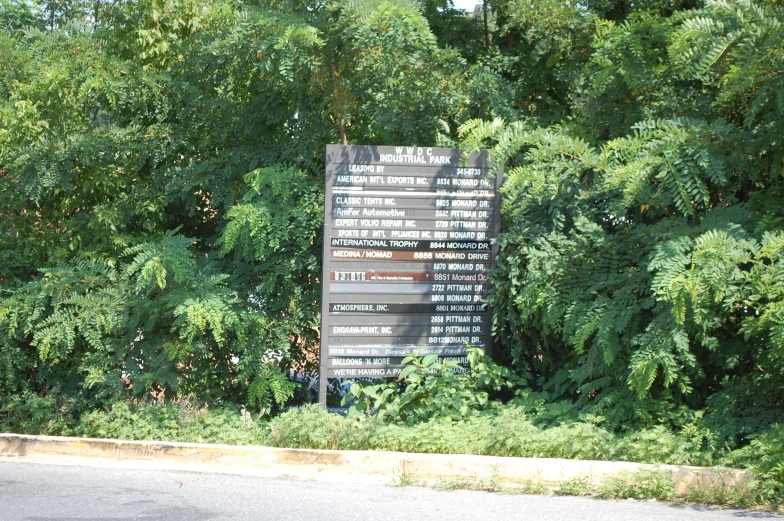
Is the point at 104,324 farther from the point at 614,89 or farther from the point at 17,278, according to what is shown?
the point at 614,89

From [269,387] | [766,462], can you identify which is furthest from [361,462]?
[766,462]

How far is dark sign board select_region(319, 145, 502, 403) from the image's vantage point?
25.5 ft

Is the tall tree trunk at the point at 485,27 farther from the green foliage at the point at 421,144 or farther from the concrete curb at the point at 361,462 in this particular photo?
the concrete curb at the point at 361,462

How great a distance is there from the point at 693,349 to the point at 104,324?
211 inches

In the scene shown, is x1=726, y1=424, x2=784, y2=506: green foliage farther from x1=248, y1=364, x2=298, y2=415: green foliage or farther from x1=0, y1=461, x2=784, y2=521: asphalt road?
x1=248, y1=364, x2=298, y2=415: green foliage

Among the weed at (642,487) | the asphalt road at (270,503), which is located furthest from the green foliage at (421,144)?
the asphalt road at (270,503)

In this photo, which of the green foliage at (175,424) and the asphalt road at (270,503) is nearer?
the asphalt road at (270,503)

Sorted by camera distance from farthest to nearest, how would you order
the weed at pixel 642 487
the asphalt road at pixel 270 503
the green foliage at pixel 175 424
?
the green foliage at pixel 175 424
the weed at pixel 642 487
the asphalt road at pixel 270 503

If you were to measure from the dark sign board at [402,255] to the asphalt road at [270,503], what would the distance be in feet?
5.19

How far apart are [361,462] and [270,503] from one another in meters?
1.02

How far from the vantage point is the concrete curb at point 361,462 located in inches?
245

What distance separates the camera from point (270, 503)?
599 centimetres

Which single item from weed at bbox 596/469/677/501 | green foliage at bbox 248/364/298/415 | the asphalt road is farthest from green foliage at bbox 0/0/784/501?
the asphalt road

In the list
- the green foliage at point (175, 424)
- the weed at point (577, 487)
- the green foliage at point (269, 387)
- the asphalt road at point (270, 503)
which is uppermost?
the green foliage at point (269, 387)
